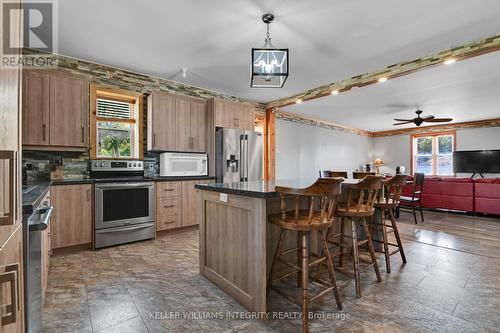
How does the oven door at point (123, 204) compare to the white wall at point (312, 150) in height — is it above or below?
below

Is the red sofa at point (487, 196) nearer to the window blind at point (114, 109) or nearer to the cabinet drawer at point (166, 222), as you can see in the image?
the cabinet drawer at point (166, 222)

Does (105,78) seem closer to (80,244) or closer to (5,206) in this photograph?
(80,244)

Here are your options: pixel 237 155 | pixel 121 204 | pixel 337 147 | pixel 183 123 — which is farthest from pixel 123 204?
pixel 337 147

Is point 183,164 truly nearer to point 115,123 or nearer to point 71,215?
point 115,123

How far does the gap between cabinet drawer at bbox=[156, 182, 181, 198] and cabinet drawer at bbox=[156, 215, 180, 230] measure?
13.2 inches

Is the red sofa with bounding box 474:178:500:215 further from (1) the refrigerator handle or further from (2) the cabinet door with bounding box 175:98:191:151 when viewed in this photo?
(2) the cabinet door with bounding box 175:98:191:151

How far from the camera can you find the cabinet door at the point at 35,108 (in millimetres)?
3029

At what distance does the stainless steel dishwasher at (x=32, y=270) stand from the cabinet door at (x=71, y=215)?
5.74 feet

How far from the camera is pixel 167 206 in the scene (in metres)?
3.98

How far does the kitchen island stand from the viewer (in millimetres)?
1804

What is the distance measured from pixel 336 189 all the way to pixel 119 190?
9.68 ft

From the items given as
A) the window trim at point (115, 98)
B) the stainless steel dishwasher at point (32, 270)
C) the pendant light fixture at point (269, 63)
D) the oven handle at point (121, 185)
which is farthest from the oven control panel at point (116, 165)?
the pendant light fixture at point (269, 63)

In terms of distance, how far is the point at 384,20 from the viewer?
2.69 meters

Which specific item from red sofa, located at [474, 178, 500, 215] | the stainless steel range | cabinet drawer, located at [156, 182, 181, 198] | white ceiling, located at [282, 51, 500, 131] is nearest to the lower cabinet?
cabinet drawer, located at [156, 182, 181, 198]
